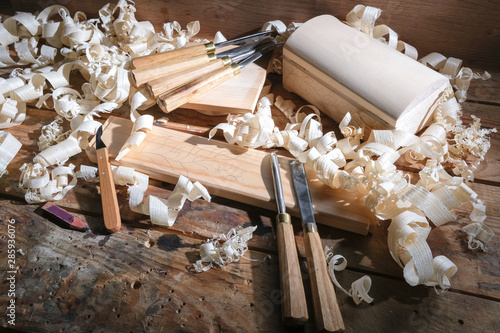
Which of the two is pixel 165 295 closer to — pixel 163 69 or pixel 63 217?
pixel 63 217

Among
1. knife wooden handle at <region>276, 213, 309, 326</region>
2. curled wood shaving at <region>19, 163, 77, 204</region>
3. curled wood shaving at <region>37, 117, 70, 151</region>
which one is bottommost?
curled wood shaving at <region>19, 163, 77, 204</region>

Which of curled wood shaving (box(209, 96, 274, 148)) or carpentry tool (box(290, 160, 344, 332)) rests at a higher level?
curled wood shaving (box(209, 96, 274, 148))

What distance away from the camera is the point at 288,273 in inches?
32.2

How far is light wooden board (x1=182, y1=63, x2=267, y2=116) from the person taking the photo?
1170 mm

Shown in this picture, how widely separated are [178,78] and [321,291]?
0.72 metres

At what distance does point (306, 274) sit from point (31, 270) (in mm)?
605

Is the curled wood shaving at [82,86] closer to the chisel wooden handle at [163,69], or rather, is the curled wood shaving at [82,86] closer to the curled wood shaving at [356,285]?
the chisel wooden handle at [163,69]

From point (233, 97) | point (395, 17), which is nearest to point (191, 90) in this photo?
point (233, 97)

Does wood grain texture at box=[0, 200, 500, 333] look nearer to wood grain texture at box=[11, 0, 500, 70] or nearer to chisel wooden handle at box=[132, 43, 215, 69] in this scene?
chisel wooden handle at box=[132, 43, 215, 69]

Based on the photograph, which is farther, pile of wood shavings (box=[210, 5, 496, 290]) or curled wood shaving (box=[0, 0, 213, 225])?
curled wood shaving (box=[0, 0, 213, 225])

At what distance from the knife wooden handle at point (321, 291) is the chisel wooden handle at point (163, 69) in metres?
0.64

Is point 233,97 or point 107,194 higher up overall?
point 233,97

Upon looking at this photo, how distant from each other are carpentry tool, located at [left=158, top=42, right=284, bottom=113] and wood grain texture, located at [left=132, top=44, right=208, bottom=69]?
4.0 inches

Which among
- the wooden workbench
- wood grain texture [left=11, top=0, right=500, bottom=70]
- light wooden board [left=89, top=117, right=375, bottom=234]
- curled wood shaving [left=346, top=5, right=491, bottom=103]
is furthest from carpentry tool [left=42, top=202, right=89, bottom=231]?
curled wood shaving [left=346, top=5, right=491, bottom=103]
